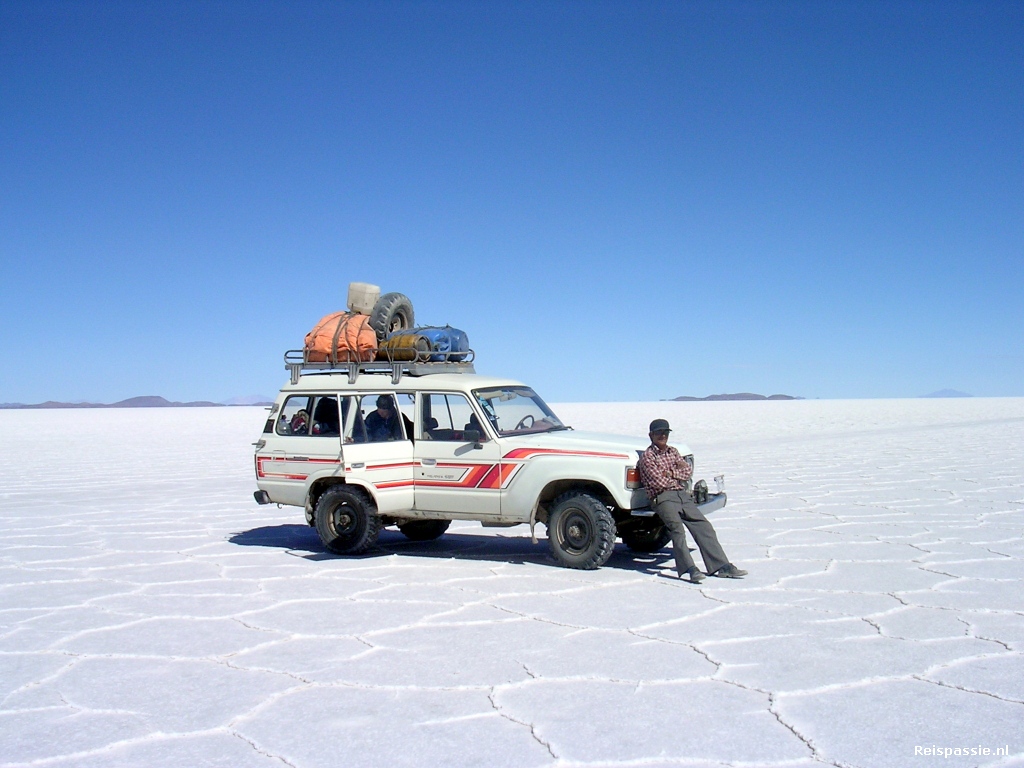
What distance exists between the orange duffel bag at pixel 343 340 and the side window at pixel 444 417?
0.96 metres

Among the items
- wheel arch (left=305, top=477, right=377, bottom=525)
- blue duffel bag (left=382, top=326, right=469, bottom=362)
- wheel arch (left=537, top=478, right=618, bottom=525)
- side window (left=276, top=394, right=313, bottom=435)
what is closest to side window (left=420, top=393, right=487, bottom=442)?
blue duffel bag (left=382, top=326, right=469, bottom=362)

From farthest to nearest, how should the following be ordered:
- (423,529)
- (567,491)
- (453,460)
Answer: (423,529) < (453,460) < (567,491)

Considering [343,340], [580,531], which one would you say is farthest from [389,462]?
[580,531]

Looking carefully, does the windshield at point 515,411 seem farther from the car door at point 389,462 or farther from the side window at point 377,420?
the side window at point 377,420

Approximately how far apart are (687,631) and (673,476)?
2.07 m

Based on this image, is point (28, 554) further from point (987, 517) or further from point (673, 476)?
point (987, 517)

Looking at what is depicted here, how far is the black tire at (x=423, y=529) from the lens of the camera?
428 inches

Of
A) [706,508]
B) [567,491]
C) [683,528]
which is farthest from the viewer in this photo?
[567,491]

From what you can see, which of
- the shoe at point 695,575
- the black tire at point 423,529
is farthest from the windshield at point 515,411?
the shoe at point 695,575

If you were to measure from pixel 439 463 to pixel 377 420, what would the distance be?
96cm

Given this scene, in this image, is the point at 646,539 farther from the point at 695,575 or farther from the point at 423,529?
the point at 423,529

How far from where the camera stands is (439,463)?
974 cm

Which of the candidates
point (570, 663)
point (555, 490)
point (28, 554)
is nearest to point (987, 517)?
point (555, 490)

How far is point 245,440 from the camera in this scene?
33719mm
